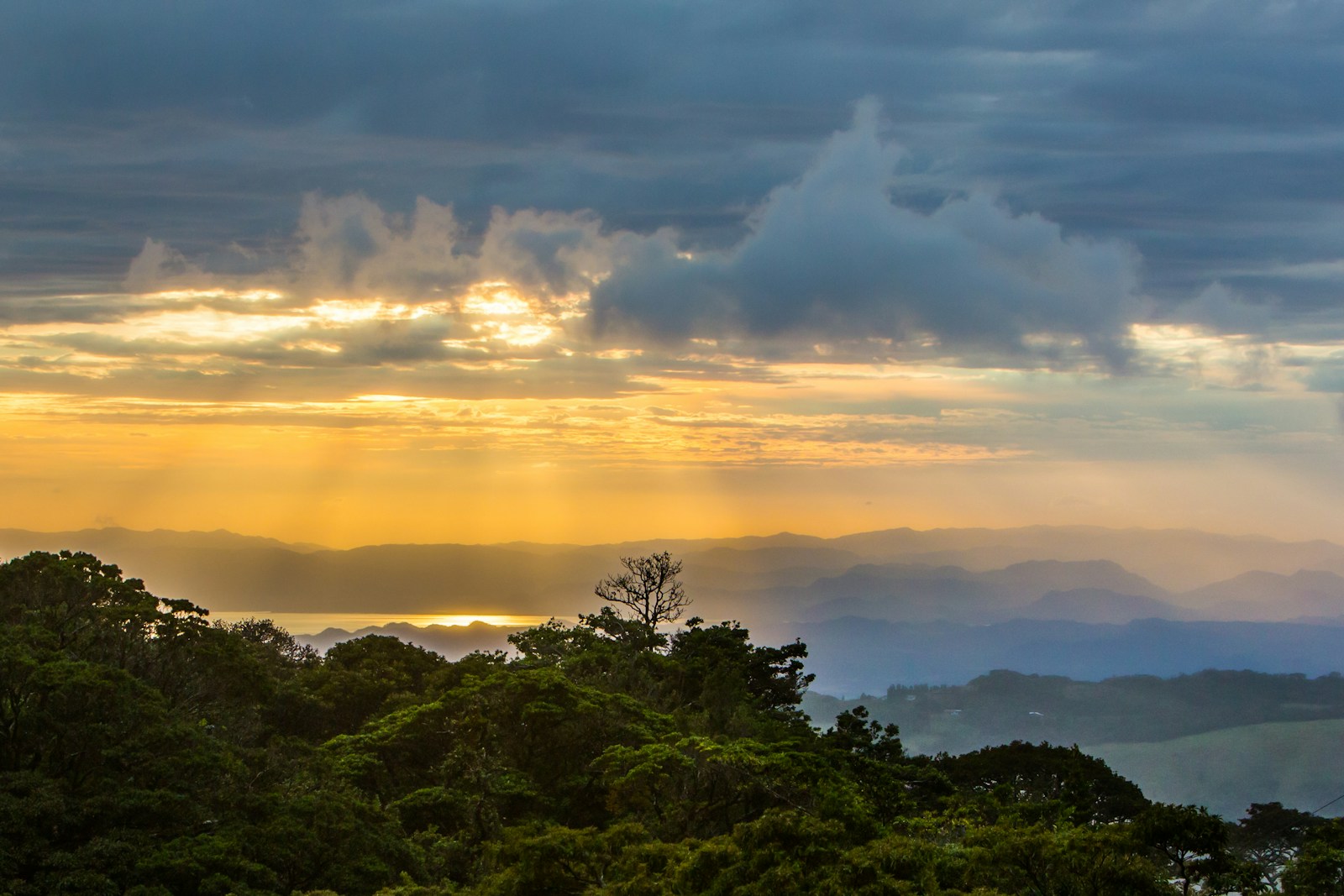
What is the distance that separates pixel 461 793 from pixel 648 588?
2895 centimetres

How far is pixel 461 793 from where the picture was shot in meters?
33.4

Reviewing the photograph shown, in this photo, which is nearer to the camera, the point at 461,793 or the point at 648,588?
the point at 461,793

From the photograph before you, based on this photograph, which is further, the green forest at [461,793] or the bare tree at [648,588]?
the bare tree at [648,588]

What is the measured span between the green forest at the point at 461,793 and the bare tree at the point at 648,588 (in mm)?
8848

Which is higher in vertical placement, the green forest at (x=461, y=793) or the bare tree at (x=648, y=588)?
the bare tree at (x=648, y=588)

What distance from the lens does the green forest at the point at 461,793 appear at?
20.5 metres

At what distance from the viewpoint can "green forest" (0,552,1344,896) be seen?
20500 millimetres

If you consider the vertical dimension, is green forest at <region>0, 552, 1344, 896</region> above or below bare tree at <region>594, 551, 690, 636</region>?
below

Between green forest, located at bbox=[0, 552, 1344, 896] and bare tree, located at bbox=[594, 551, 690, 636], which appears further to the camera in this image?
bare tree, located at bbox=[594, 551, 690, 636]

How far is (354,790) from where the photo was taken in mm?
30734

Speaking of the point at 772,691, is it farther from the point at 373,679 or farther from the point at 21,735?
the point at 21,735

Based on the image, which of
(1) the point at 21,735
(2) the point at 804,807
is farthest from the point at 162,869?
(2) the point at 804,807

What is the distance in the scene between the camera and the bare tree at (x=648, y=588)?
61812mm

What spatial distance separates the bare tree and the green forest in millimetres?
8848
